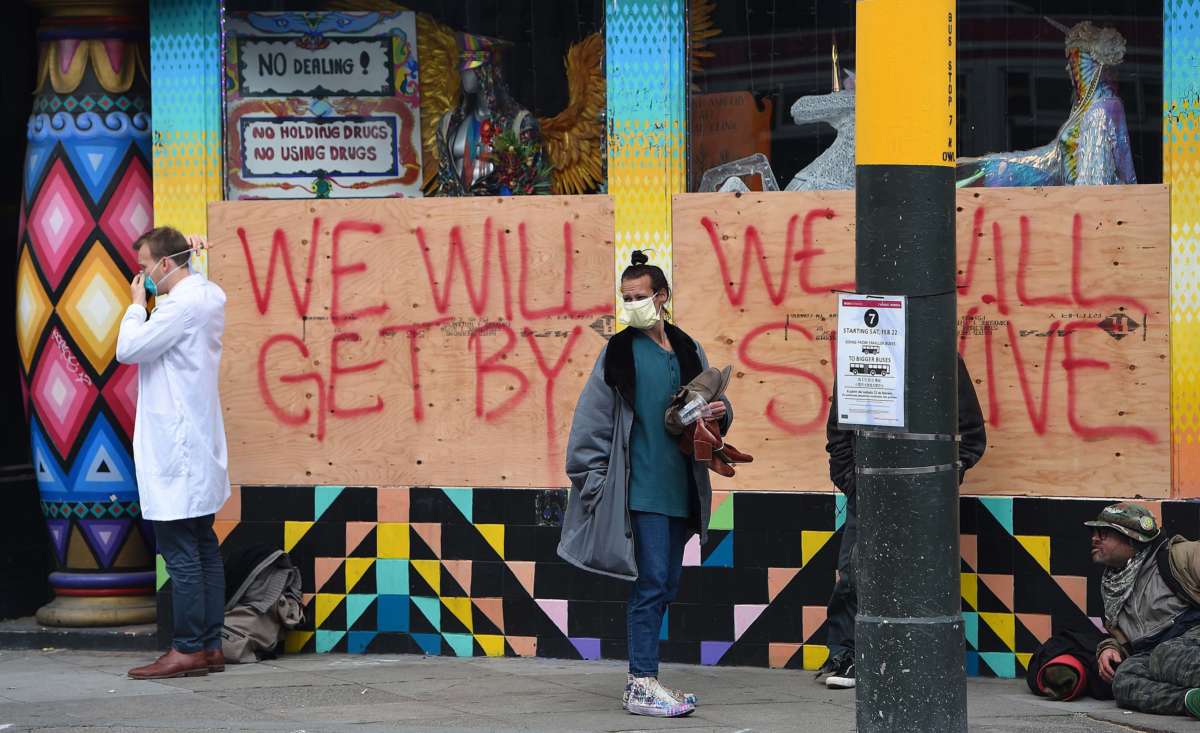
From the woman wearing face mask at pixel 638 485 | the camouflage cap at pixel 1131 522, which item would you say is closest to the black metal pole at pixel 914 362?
the woman wearing face mask at pixel 638 485

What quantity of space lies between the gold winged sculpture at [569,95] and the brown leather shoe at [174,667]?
2.56m

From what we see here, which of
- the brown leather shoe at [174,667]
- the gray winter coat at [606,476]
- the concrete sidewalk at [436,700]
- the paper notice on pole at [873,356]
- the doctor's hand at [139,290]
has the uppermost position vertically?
the doctor's hand at [139,290]

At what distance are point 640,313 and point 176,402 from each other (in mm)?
2313

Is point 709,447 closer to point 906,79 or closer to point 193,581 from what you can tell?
point 906,79

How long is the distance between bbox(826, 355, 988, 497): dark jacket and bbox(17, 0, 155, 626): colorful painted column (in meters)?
3.60

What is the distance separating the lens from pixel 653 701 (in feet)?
23.7

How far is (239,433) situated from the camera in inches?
352

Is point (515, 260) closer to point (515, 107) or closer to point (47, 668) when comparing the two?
point (515, 107)

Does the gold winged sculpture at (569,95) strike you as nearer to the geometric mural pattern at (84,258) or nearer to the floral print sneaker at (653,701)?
the geometric mural pattern at (84,258)

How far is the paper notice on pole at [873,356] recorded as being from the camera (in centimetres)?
573

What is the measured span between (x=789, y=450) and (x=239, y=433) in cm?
272

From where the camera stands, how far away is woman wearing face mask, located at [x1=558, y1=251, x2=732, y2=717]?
7.16 m

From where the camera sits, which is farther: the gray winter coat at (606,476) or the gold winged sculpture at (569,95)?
the gold winged sculpture at (569,95)

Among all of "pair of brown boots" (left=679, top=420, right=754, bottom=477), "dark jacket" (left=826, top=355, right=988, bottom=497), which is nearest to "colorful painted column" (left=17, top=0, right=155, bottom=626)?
"pair of brown boots" (left=679, top=420, right=754, bottom=477)
